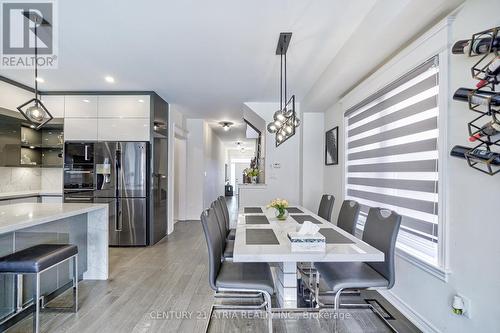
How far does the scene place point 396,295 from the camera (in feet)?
7.83

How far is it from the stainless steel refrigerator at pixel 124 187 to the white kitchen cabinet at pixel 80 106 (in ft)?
2.02

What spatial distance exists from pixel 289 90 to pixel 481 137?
309 cm

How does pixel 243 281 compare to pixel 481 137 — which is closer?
pixel 481 137

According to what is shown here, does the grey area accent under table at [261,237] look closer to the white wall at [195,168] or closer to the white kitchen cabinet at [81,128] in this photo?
the white kitchen cabinet at [81,128]

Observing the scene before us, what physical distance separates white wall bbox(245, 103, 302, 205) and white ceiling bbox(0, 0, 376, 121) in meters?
0.76

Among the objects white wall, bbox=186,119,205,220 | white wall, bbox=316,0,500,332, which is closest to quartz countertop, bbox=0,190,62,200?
white wall, bbox=186,119,205,220

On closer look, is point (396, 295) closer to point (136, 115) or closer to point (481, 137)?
point (481, 137)

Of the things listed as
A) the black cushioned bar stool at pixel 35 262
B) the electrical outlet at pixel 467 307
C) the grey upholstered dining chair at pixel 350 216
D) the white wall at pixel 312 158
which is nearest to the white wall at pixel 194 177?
the white wall at pixel 312 158

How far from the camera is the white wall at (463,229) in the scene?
4.69 ft

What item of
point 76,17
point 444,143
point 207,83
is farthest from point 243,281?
point 207,83

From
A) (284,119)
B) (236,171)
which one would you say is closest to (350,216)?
(284,119)

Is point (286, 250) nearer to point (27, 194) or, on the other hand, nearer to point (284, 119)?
point (284, 119)

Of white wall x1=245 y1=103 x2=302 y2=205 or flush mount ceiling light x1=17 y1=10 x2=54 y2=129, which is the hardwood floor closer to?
flush mount ceiling light x1=17 y1=10 x2=54 y2=129
